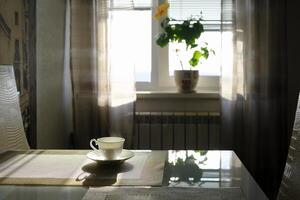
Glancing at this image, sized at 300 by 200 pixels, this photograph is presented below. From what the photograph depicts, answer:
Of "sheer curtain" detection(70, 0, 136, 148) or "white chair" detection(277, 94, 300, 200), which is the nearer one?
"white chair" detection(277, 94, 300, 200)

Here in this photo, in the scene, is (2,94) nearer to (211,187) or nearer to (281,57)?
(211,187)

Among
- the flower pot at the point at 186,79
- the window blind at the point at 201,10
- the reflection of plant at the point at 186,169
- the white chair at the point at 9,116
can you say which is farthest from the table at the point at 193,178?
the window blind at the point at 201,10

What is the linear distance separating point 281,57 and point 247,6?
0.41 metres

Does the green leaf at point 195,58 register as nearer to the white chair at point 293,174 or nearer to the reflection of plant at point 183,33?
the reflection of plant at point 183,33

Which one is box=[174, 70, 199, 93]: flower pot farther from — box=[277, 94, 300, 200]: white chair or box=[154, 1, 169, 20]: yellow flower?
box=[277, 94, 300, 200]: white chair

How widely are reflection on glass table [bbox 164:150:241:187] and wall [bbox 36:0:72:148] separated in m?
1.14

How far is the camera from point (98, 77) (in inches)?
100

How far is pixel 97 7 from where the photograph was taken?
252 cm

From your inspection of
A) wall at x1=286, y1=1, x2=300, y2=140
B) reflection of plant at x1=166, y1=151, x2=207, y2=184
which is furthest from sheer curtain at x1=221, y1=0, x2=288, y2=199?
reflection of plant at x1=166, y1=151, x2=207, y2=184

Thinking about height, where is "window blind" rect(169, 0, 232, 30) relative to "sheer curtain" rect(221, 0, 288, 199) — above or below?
above

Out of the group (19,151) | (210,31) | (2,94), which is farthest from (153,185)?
(210,31)

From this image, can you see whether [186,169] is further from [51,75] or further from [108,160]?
[51,75]

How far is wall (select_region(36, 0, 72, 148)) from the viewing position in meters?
2.22

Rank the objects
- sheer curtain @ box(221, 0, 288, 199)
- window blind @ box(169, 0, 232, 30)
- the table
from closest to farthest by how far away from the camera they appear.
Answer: the table < sheer curtain @ box(221, 0, 288, 199) < window blind @ box(169, 0, 232, 30)
